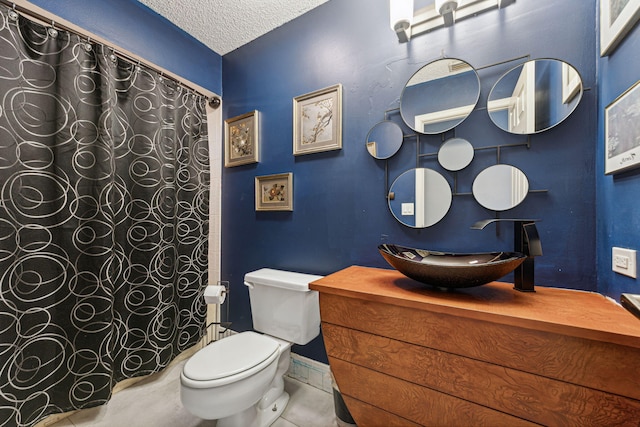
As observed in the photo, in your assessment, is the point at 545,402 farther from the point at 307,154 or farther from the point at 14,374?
the point at 14,374

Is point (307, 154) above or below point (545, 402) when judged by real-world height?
above

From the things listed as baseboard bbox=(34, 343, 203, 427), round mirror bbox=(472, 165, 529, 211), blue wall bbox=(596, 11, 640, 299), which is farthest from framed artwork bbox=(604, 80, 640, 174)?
baseboard bbox=(34, 343, 203, 427)

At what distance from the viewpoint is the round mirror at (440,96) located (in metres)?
1.22

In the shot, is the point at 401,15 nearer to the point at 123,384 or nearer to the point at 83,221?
the point at 83,221

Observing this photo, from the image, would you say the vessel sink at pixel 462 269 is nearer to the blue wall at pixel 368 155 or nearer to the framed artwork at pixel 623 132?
the blue wall at pixel 368 155

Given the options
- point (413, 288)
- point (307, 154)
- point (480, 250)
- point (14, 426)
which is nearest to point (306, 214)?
point (307, 154)

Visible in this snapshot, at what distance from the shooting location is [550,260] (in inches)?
42.8

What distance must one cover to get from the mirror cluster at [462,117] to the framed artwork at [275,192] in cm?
65

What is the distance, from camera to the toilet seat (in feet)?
3.58

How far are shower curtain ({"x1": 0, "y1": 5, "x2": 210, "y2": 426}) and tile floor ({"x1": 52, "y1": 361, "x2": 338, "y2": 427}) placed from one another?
0.39 ft

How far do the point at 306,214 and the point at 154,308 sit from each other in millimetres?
1228

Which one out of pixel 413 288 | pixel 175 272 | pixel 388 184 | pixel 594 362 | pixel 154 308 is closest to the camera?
pixel 594 362

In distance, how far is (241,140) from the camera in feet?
6.66

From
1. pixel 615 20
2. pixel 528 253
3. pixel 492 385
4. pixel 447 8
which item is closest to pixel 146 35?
pixel 447 8
